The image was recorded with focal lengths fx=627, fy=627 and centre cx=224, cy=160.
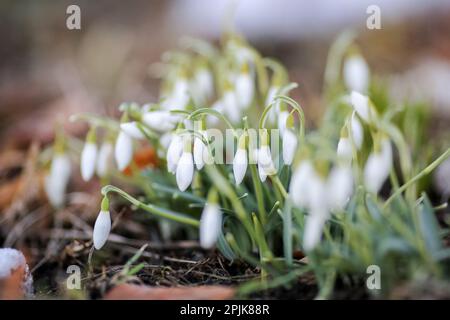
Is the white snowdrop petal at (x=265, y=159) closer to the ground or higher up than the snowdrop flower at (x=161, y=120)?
closer to the ground

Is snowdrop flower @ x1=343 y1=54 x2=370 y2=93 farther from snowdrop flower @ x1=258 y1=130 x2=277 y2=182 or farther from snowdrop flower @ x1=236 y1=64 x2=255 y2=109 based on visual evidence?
snowdrop flower @ x1=258 y1=130 x2=277 y2=182

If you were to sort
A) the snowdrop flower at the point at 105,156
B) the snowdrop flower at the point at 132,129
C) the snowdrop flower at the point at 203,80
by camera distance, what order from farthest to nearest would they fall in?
the snowdrop flower at the point at 203,80 → the snowdrop flower at the point at 105,156 → the snowdrop flower at the point at 132,129

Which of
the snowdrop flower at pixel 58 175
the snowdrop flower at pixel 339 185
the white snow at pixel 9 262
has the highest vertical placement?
the snowdrop flower at pixel 58 175

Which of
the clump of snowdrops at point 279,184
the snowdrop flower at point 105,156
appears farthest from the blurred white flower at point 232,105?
the snowdrop flower at point 105,156

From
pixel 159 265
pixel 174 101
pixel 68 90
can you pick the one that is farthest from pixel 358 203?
pixel 68 90

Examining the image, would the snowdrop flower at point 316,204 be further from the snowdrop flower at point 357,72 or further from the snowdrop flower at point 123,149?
the snowdrop flower at point 357,72

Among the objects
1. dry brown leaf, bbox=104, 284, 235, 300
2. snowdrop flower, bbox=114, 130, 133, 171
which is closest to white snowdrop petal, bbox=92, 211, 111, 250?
dry brown leaf, bbox=104, 284, 235, 300

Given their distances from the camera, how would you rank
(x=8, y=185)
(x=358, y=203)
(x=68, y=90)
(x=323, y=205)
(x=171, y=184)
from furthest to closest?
(x=68, y=90), (x=8, y=185), (x=171, y=184), (x=358, y=203), (x=323, y=205)

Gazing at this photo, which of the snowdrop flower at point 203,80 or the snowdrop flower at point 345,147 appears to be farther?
the snowdrop flower at point 203,80

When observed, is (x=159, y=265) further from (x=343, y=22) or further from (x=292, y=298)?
(x=343, y=22)
